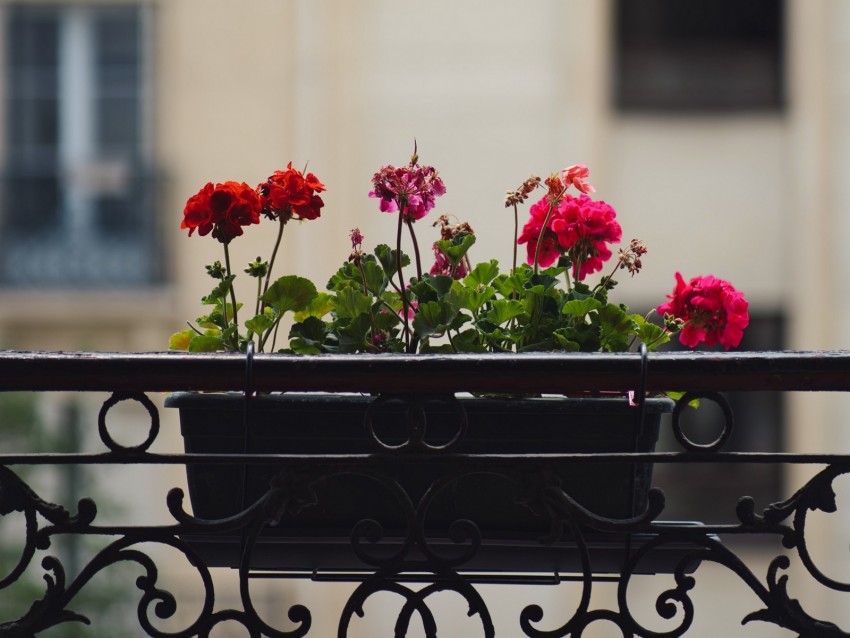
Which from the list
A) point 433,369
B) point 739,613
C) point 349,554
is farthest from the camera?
point 739,613

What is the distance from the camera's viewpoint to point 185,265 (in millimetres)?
7770

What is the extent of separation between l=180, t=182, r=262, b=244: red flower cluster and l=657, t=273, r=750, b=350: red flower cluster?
1.64 feet

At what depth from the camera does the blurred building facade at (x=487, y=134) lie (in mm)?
7527

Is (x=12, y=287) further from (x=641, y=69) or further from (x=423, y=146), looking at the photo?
(x=641, y=69)

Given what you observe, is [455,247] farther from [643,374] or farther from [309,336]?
[643,374]

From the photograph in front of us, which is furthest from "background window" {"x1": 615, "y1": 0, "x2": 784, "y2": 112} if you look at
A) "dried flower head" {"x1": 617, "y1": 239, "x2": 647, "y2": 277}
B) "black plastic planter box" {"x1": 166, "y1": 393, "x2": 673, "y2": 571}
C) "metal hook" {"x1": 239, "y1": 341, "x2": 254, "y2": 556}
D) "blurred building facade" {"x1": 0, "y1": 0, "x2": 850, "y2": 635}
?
"metal hook" {"x1": 239, "y1": 341, "x2": 254, "y2": 556}

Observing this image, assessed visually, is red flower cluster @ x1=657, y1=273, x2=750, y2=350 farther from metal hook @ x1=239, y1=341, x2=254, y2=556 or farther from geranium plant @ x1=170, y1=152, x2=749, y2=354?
metal hook @ x1=239, y1=341, x2=254, y2=556

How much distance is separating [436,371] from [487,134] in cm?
643

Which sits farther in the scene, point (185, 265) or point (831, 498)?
point (185, 265)

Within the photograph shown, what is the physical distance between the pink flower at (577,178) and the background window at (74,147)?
6.31 metres

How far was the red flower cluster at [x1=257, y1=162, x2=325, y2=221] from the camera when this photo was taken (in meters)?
1.66

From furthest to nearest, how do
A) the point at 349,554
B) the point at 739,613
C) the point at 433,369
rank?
the point at 739,613, the point at 349,554, the point at 433,369

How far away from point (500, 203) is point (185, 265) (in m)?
1.77

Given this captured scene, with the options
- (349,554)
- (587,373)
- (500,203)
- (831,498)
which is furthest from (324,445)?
(500,203)
